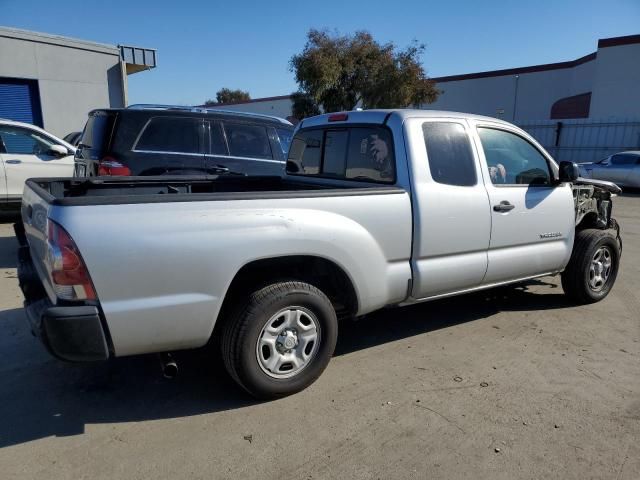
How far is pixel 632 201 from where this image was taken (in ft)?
46.9

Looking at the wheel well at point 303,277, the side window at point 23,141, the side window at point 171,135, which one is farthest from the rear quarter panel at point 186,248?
the side window at point 23,141

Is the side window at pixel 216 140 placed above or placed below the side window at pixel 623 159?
above

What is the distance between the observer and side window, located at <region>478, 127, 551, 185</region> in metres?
4.15

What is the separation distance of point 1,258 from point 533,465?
21.7 feet

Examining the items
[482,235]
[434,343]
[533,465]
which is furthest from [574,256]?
[533,465]

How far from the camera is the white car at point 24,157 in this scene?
25.9 feet

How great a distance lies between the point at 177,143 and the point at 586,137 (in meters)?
22.5

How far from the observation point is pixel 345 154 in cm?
422

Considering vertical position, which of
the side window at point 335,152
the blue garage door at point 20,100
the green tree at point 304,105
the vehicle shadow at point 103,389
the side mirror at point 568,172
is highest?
the green tree at point 304,105

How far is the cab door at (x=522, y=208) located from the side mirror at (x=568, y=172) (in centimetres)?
8

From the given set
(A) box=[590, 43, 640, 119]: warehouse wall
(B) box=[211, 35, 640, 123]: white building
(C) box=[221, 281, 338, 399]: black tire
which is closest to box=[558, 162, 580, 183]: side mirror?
(C) box=[221, 281, 338, 399]: black tire

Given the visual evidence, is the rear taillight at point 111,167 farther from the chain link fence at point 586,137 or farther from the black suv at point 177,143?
the chain link fence at point 586,137

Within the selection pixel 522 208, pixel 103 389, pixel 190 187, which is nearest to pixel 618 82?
pixel 522 208

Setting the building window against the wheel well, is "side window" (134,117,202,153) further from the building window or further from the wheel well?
the building window
